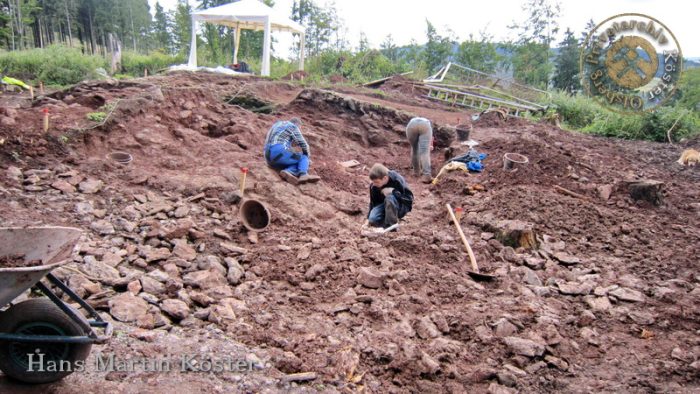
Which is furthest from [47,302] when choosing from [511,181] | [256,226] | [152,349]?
[511,181]

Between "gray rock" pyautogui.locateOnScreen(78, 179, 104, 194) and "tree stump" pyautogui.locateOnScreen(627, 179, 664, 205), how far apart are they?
7.43 metres

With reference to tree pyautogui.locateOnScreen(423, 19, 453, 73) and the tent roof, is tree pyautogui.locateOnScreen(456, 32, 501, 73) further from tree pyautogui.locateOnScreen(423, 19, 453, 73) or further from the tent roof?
the tent roof

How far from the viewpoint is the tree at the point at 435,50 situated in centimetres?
2466

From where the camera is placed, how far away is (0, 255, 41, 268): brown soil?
2319 mm

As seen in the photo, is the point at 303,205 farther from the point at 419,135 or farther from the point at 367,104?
the point at 367,104

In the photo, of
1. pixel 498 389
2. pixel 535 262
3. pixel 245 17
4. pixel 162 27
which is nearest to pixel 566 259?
pixel 535 262

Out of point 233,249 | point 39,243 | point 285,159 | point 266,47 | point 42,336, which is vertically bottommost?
point 233,249

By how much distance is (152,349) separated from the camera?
2643 millimetres

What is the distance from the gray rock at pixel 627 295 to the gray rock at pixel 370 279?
7.03 ft

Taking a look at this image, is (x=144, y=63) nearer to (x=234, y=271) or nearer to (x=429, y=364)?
(x=234, y=271)

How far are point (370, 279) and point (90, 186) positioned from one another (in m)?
3.47

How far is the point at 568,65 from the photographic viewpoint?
24750mm

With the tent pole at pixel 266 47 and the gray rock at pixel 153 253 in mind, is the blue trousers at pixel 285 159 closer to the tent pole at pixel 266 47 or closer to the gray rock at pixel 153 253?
the gray rock at pixel 153 253

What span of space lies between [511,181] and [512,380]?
15.4 feet
